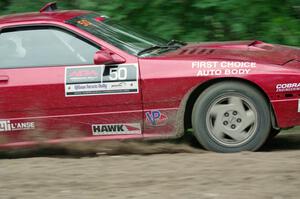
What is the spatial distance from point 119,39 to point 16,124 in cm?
145

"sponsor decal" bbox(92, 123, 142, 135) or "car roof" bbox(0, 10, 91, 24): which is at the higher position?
"car roof" bbox(0, 10, 91, 24)

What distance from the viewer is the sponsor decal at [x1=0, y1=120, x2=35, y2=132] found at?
6.64 metres

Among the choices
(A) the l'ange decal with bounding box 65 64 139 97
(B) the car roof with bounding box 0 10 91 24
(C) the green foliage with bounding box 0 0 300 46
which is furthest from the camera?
(C) the green foliage with bounding box 0 0 300 46

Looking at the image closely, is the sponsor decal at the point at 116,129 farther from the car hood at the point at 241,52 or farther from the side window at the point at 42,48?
the car hood at the point at 241,52

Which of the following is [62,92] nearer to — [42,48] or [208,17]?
[42,48]

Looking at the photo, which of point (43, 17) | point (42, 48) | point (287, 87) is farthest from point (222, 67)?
point (43, 17)

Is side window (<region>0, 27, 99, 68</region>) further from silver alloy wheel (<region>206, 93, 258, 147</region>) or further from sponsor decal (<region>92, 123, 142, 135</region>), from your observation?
silver alloy wheel (<region>206, 93, 258, 147</region>)

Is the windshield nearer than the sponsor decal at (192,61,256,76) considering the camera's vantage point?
No

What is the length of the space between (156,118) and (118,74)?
0.60 meters

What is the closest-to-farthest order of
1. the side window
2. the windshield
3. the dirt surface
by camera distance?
the dirt surface
the side window
the windshield

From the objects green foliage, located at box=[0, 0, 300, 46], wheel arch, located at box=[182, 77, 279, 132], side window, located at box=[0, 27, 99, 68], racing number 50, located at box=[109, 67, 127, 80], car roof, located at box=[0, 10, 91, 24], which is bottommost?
wheel arch, located at box=[182, 77, 279, 132]

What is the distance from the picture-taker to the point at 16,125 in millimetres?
6645

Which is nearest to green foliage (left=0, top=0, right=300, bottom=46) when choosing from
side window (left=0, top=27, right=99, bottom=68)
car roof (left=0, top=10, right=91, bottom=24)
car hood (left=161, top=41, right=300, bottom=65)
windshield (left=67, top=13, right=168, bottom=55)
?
windshield (left=67, top=13, right=168, bottom=55)

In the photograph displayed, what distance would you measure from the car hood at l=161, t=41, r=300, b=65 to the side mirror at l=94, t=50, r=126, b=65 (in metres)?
0.51
